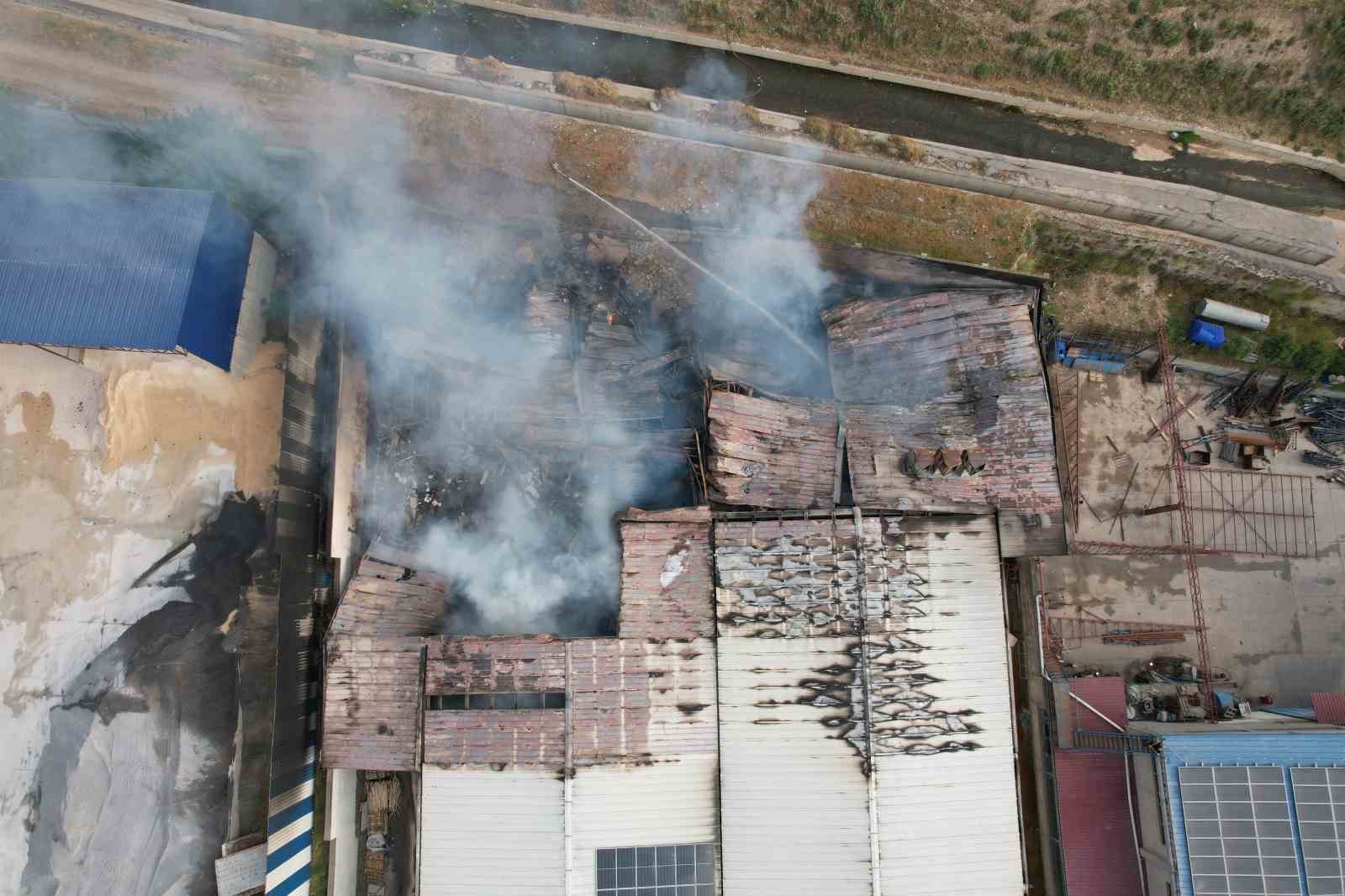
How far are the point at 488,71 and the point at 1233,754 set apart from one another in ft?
→ 88.6

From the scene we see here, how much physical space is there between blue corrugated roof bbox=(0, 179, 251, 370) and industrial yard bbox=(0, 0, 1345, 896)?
15 centimetres

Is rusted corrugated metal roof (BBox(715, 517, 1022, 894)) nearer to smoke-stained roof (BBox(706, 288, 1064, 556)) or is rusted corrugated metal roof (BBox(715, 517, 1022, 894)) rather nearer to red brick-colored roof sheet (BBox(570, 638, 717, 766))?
red brick-colored roof sheet (BBox(570, 638, 717, 766))

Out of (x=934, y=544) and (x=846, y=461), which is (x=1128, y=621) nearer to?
(x=934, y=544)

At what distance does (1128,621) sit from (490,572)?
19123 millimetres

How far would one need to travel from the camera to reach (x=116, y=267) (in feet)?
57.7

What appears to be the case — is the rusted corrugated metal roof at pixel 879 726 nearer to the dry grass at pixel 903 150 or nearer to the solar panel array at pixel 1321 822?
the solar panel array at pixel 1321 822

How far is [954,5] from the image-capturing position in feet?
68.5

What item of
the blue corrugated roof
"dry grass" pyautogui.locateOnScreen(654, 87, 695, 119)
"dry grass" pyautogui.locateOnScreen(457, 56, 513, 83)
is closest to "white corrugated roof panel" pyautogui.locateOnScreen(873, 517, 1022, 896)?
"dry grass" pyautogui.locateOnScreen(654, 87, 695, 119)

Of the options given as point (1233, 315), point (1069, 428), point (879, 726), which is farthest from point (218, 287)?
point (1233, 315)

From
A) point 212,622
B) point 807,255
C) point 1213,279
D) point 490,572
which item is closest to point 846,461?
point 807,255

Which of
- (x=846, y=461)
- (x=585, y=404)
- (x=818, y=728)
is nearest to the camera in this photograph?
(x=818, y=728)

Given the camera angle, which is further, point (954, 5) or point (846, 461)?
point (954, 5)

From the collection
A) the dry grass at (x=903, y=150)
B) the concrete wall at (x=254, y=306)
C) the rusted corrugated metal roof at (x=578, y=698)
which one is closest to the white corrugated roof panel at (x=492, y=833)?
the rusted corrugated metal roof at (x=578, y=698)

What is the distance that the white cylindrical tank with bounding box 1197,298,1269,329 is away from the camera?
19719 millimetres
